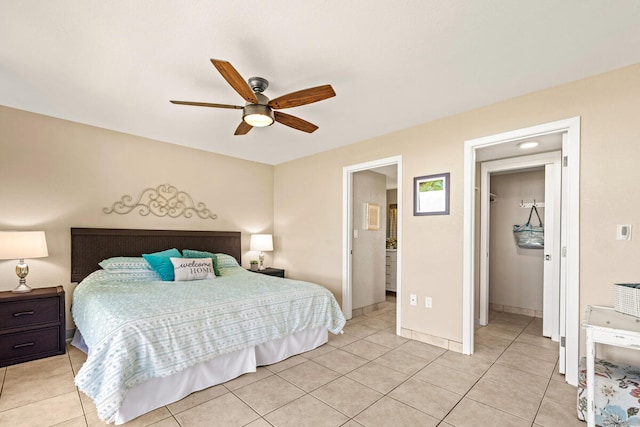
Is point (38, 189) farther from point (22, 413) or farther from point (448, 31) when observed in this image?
point (448, 31)

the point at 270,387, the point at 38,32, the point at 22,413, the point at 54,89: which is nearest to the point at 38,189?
the point at 54,89

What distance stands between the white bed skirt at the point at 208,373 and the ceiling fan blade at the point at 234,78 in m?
2.03

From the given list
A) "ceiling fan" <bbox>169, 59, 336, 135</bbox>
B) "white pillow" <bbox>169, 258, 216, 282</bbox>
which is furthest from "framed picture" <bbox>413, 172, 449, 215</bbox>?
"white pillow" <bbox>169, 258, 216, 282</bbox>

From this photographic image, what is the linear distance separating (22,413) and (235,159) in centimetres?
371

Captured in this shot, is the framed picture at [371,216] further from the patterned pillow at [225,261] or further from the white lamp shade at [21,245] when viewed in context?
the white lamp shade at [21,245]

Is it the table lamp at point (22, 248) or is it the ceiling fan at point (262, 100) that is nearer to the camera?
the ceiling fan at point (262, 100)

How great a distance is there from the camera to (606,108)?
2.30 m

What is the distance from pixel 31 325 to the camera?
2777 mm

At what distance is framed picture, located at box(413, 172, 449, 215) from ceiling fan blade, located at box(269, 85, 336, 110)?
66.0 inches

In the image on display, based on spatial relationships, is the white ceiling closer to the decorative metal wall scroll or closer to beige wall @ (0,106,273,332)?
beige wall @ (0,106,273,332)

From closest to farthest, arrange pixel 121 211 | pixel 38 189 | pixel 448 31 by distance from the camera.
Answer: pixel 448 31 → pixel 38 189 → pixel 121 211

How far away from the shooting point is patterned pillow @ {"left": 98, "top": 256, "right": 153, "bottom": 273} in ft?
10.8

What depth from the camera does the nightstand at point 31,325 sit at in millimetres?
2672

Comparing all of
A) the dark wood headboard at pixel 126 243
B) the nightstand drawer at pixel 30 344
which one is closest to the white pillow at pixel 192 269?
the dark wood headboard at pixel 126 243
